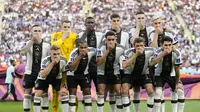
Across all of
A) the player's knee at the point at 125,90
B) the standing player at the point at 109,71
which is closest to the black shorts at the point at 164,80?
the player's knee at the point at 125,90

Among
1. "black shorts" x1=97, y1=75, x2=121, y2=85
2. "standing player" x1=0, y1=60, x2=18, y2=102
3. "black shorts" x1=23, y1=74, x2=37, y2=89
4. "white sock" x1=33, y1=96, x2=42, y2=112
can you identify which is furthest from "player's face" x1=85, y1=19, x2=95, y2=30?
"standing player" x1=0, y1=60, x2=18, y2=102

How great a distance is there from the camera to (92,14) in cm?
3859

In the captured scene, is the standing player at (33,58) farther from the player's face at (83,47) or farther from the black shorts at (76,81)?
the player's face at (83,47)

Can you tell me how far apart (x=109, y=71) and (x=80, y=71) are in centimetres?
68

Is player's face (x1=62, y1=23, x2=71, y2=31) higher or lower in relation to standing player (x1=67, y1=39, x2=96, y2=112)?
higher

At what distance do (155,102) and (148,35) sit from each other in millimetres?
1689

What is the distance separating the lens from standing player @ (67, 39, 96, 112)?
10.6 meters

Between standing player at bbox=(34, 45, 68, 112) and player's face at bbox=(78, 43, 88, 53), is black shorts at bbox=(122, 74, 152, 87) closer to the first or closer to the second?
player's face at bbox=(78, 43, 88, 53)

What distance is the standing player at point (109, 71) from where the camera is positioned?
11.0m

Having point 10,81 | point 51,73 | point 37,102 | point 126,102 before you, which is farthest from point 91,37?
point 10,81

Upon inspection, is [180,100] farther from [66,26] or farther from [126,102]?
[66,26]

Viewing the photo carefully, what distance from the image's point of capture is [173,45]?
460 inches

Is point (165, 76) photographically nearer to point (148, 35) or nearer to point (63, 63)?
point (148, 35)

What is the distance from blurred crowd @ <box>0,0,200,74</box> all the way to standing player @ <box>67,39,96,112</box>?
21826 mm
